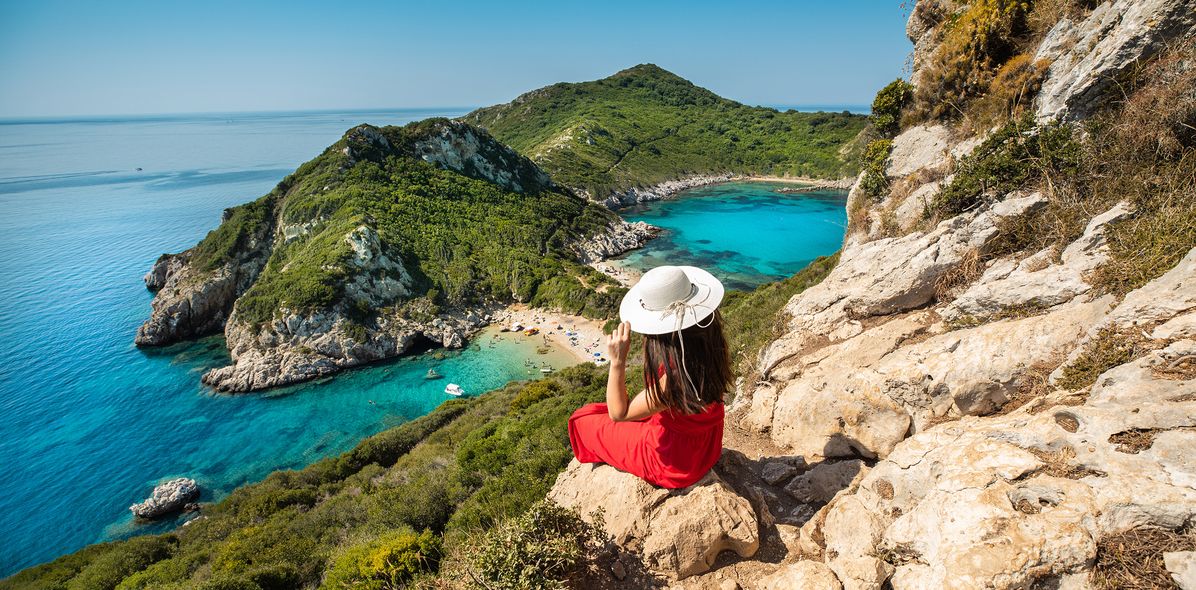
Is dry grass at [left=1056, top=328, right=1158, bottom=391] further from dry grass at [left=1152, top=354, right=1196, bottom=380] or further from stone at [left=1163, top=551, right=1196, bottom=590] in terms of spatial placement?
stone at [left=1163, top=551, right=1196, bottom=590]

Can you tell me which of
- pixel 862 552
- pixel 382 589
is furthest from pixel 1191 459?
→ pixel 382 589

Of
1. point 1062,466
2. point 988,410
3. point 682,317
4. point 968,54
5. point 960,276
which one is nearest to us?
point 1062,466

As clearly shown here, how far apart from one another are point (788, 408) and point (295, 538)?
14085 mm

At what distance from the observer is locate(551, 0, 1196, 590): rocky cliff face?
2652mm

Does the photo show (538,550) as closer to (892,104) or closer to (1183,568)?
(1183,568)

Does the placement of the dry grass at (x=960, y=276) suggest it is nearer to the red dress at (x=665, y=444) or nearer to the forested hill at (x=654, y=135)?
the red dress at (x=665, y=444)

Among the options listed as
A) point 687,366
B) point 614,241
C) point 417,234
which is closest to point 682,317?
point 687,366

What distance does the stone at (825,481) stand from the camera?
4.63 m

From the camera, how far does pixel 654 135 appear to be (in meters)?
133

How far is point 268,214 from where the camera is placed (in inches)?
2157

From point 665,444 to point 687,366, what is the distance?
3.12ft

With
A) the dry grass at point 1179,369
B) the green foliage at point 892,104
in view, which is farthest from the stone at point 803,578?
the green foliage at point 892,104

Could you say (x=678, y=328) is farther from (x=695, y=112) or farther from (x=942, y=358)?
(x=695, y=112)

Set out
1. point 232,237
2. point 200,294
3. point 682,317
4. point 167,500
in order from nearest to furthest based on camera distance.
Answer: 1. point 682,317
2. point 167,500
3. point 200,294
4. point 232,237
